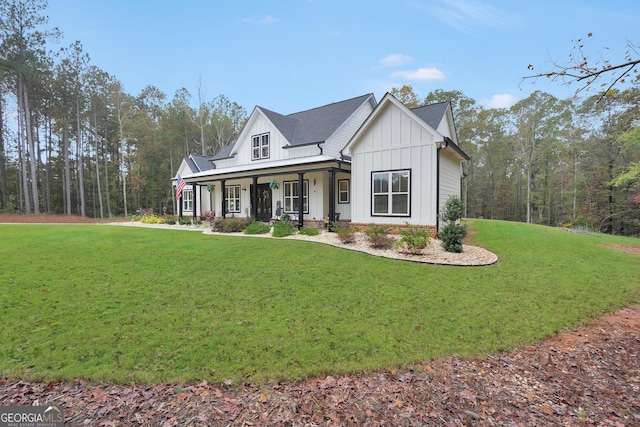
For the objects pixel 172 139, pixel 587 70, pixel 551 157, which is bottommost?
pixel 587 70

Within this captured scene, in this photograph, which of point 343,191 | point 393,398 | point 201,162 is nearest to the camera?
point 393,398

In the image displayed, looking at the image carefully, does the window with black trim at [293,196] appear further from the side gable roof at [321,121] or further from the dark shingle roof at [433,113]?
the dark shingle roof at [433,113]

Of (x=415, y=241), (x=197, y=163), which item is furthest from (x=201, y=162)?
(x=415, y=241)

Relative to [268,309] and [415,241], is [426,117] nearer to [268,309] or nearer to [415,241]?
[415,241]

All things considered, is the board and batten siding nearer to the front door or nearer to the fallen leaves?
the front door

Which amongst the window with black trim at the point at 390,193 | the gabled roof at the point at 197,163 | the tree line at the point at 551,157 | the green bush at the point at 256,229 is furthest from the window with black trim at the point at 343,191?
the gabled roof at the point at 197,163

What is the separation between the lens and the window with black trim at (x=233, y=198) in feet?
65.8

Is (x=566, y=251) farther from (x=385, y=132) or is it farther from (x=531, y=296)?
(x=385, y=132)

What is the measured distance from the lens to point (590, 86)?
3.36m

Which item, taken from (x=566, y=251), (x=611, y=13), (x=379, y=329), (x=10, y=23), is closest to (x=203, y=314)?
(x=379, y=329)

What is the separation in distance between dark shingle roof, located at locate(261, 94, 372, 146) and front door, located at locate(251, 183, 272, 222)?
3580mm

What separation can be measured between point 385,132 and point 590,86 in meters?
8.70

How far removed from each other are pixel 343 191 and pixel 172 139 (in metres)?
30.7

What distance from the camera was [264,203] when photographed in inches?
730
